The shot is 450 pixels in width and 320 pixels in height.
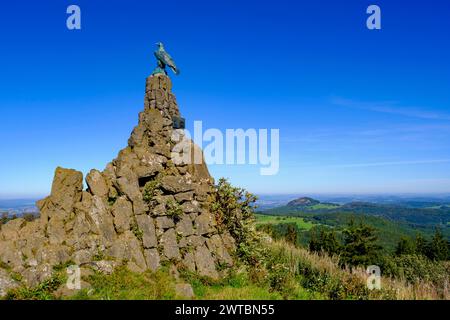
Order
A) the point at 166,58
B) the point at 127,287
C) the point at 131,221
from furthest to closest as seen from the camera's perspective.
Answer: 1. the point at 166,58
2. the point at 131,221
3. the point at 127,287

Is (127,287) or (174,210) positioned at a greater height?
(174,210)

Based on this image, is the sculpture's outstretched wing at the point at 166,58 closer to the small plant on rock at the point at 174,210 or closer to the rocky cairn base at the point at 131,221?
the rocky cairn base at the point at 131,221

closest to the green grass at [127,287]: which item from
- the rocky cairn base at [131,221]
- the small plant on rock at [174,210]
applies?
the rocky cairn base at [131,221]

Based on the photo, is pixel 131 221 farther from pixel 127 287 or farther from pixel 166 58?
pixel 166 58

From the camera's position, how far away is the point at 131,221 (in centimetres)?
1909

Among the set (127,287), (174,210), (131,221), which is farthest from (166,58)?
(127,287)

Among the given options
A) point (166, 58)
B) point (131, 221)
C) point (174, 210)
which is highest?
point (166, 58)

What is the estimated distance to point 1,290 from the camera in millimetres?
13430

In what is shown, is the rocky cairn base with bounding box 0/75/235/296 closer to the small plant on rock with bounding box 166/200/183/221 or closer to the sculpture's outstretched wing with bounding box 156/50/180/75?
the small plant on rock with bounding box 166/200/183/221

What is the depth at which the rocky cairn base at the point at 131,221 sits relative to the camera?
53.3ft

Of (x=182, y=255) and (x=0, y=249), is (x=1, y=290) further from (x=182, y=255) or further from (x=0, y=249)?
(x=182, y=255)

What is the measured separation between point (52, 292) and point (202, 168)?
12769mm

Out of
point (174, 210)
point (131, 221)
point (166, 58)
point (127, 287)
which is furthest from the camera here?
point (166, 58)
